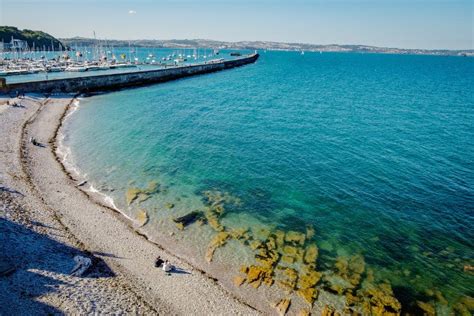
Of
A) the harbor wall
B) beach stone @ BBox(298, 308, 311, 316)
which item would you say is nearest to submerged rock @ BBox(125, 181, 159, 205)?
beach stone @ BBox(298, 308, 311, 316)

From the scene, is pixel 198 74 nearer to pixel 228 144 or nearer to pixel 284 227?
pixel 228 144

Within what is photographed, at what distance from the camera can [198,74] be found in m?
105

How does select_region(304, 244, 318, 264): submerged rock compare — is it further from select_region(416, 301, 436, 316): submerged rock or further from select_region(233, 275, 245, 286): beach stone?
select_region(416, 301, 436, 316): submerged rock

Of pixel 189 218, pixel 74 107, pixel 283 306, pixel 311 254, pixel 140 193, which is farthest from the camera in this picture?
pixel 74 107

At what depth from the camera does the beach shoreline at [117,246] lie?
15.5 m

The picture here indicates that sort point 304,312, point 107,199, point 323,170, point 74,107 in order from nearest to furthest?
point 304,312 < point 107,199 < point 323,170 < point 74,107

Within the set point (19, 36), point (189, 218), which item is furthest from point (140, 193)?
point (19, 36)

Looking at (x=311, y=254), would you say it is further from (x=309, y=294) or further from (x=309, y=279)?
(x=309, y=294)

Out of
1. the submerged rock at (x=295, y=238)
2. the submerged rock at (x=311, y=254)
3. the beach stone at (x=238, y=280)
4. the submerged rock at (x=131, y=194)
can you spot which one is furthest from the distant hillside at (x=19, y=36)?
the submerged rock at (x=311, y=254)

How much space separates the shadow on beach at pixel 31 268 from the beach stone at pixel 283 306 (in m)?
8.59

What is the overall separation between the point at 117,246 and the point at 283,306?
33.9 feet

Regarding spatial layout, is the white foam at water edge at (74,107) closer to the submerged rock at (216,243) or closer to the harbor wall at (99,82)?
the harbor wall at (99,82)

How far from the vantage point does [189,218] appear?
2270 cm

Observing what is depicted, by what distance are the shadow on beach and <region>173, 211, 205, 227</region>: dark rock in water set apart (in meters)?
5.86
